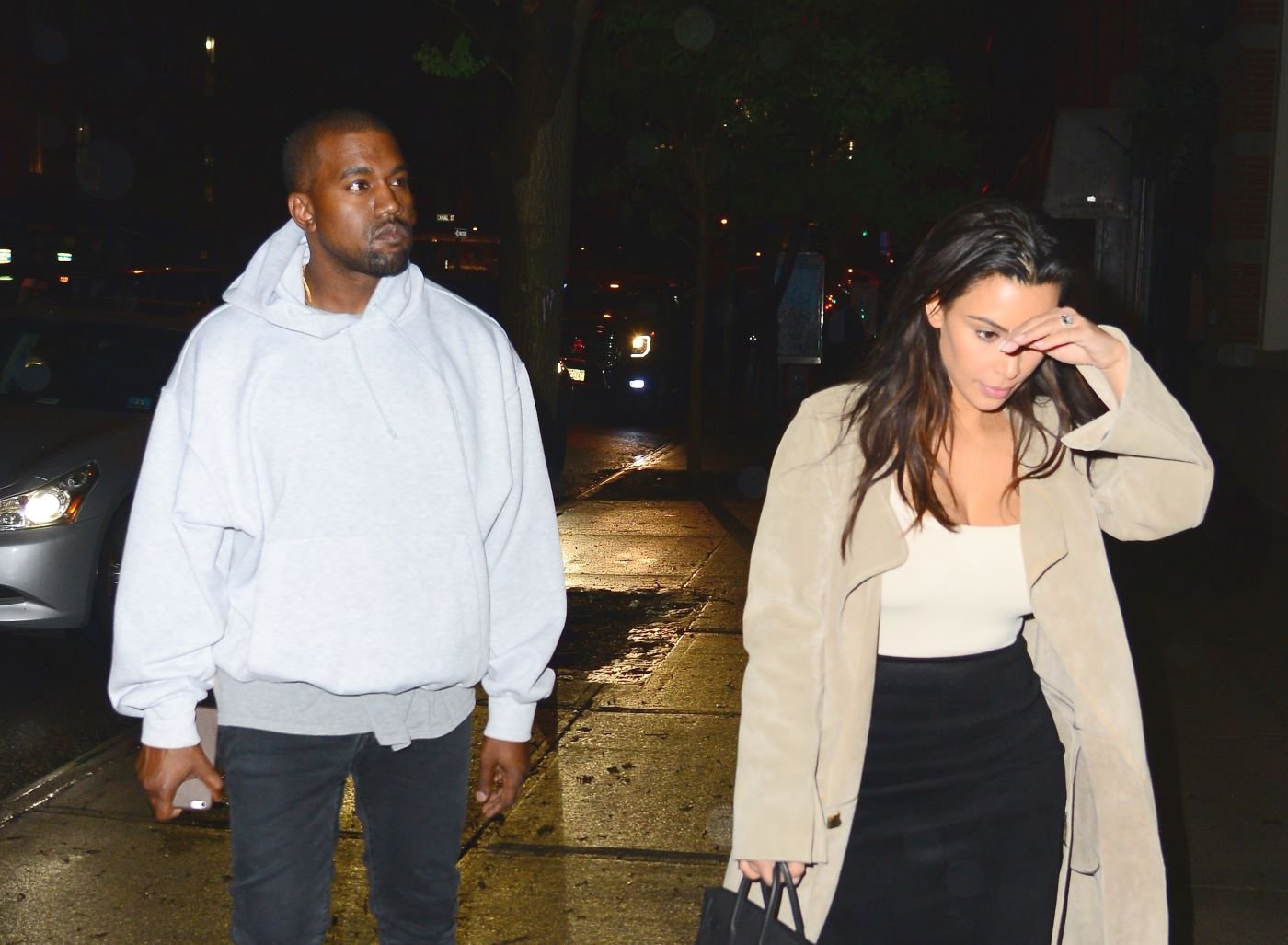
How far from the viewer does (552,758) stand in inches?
242

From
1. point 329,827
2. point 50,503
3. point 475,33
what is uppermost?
point 475,33

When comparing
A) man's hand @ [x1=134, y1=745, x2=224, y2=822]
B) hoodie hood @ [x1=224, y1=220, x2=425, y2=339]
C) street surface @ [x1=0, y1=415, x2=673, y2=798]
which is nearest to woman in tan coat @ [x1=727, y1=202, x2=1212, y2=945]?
hoodie hood @ [x1=224, y1=220, x2=425, y2=339]

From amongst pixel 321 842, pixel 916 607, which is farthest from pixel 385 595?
pixel 916 607

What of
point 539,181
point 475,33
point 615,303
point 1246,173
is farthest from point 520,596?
point 615,303

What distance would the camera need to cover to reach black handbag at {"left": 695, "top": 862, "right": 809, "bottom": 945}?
97.4 inches

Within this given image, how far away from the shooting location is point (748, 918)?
99.3 inches

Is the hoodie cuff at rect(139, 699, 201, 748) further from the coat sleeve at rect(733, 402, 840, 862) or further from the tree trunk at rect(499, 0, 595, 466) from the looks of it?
the tree trunk at rect(499, 0, 595, 466)

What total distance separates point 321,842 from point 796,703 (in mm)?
908

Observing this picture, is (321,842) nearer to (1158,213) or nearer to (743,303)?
(1158,213)

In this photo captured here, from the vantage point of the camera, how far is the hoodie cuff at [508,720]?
116 inches

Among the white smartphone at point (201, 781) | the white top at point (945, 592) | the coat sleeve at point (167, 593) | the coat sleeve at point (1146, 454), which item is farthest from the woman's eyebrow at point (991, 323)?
the white smartphone at point (201, 781)

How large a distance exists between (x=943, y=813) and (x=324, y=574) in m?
1.17

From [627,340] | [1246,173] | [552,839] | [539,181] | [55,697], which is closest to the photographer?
[552,839]

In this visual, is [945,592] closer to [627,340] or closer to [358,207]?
[358,207]
